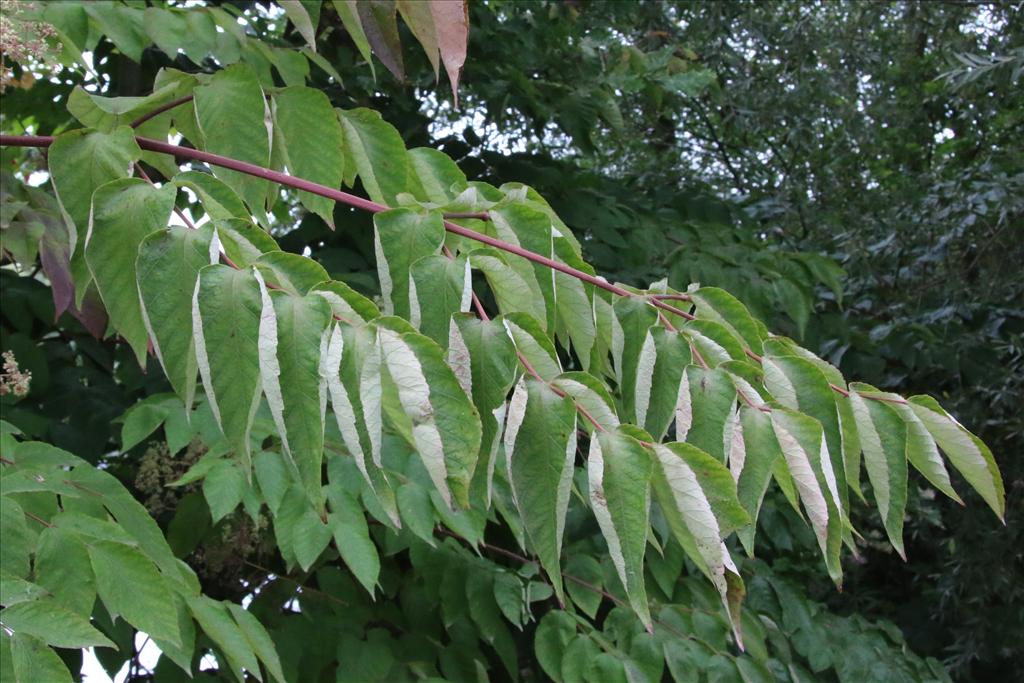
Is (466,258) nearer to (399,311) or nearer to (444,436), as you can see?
(399,311)

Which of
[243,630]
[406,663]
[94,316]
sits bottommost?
[406,663]

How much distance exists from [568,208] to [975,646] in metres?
1.79

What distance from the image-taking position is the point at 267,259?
925mm

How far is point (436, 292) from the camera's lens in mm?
968

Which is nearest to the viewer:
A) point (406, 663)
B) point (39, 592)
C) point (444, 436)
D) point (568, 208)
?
point (444, 436)

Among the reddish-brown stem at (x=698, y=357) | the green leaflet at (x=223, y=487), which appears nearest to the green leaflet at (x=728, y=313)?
the reddish-brown stem at (x=698, y=357)

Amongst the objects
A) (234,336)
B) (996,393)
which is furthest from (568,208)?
(234,336)

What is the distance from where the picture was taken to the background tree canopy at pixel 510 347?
91 centimetres

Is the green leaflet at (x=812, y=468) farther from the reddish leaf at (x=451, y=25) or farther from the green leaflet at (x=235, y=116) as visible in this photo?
the green leaflet at (x=235, y=116)

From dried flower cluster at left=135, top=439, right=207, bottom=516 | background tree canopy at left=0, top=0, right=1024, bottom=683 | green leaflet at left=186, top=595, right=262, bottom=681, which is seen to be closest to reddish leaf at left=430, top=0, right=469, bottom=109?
background tree canopy at left=0, top=0, right=1024, bottom=683

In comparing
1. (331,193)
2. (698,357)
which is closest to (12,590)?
(331,193)

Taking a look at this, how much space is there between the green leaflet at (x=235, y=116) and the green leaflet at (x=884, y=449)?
71 centimetres

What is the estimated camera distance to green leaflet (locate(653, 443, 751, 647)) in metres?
0.90

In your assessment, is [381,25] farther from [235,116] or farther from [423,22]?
[235,116]
